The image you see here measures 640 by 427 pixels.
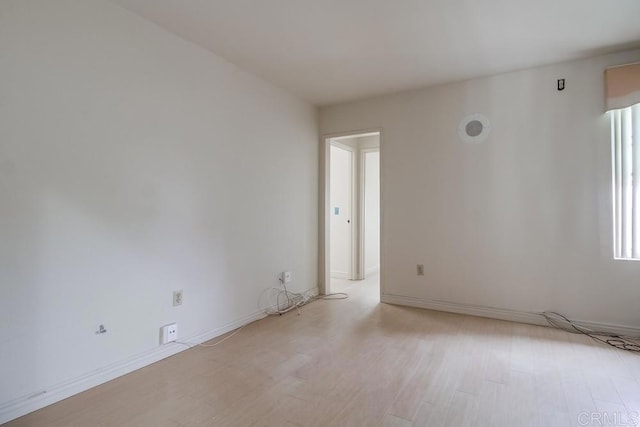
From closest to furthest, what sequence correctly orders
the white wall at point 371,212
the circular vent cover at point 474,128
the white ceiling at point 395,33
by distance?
the white ceiling at point 395,33 → the circular vent cover at point 474,128 → the white wall at point 371,212

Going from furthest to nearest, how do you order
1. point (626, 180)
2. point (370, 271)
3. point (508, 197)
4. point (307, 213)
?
point (370, 271) < point (307, 213) < point (508, 197) < point (626, 180)

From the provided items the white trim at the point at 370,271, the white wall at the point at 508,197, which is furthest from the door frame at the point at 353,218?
the white wall at the point at 508,197

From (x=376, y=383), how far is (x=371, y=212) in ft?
12.2

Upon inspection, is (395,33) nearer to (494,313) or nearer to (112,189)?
(112,189)

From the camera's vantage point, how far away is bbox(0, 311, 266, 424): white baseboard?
169cm

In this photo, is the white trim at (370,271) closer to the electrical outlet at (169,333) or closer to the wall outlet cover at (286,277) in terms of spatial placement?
the wall outlet cover at (286,277)

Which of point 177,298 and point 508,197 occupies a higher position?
point 508,197

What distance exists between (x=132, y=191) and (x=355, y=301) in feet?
8.75

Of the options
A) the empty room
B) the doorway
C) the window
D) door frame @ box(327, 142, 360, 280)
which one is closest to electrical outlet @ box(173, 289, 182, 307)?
the empty room

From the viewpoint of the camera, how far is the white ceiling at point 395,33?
7.03 ft

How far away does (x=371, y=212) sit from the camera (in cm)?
555

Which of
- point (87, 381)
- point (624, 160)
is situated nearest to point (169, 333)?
point (87, 381)

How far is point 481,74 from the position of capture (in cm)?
323

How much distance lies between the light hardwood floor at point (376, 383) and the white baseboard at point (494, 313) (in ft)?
0.60
